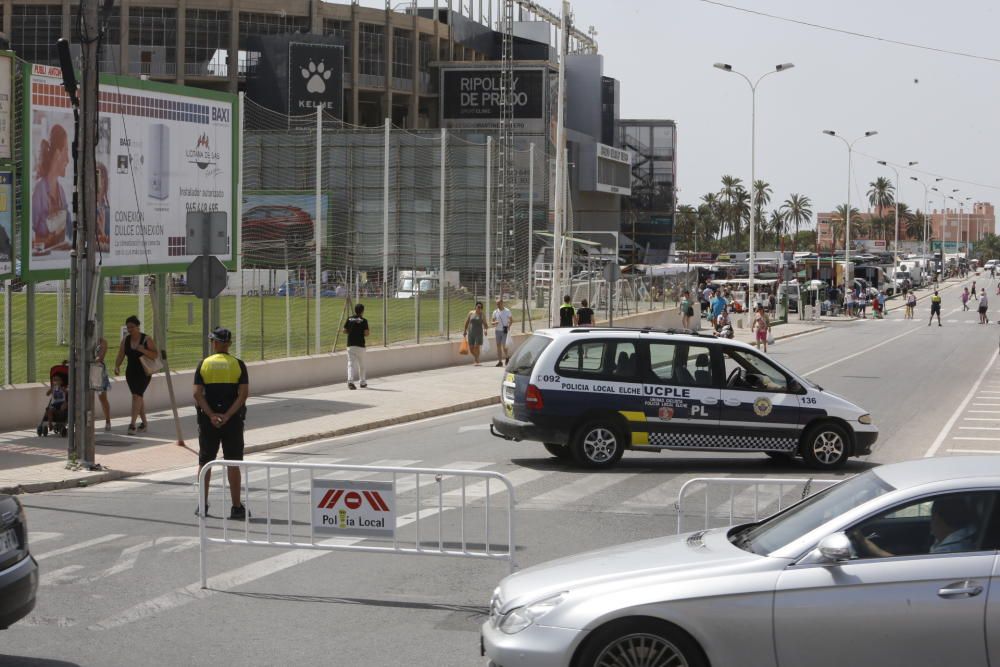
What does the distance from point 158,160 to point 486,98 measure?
81.6 metres

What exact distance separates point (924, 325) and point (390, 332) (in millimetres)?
38835

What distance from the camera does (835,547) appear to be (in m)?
6.02

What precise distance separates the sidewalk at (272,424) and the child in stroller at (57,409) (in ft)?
Result: 0.74

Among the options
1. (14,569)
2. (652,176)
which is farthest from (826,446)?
(652,176)

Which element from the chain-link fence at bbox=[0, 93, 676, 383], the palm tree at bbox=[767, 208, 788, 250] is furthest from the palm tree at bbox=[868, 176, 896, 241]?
the chain-link fence at bbox=[0, 93, 676, 383]

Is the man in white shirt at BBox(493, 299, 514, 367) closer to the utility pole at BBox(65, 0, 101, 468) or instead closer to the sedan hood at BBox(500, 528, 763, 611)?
the utility pole at BBox(65, 0, 101, 468)

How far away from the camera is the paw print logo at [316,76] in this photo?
86.6 meters

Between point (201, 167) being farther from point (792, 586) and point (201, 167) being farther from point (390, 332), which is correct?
point (792, 586)

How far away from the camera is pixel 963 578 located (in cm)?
603

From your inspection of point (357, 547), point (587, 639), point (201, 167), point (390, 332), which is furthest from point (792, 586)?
point (390, 332)

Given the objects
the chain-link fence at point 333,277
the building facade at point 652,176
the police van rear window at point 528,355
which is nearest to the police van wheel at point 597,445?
the police van rear window at point 528,355

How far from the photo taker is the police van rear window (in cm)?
1633

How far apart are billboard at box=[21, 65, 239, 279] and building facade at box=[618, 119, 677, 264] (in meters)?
115

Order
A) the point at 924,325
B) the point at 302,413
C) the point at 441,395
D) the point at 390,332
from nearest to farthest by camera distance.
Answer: the point at 302,413 → the point at 441,395 → the point at 390,332 → the point at 924,325
